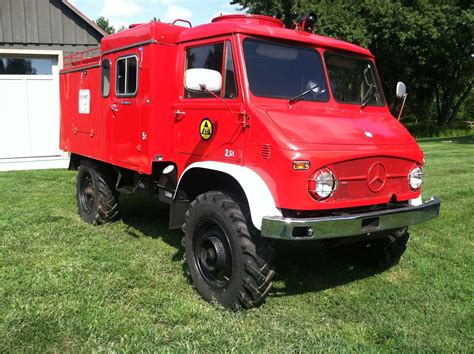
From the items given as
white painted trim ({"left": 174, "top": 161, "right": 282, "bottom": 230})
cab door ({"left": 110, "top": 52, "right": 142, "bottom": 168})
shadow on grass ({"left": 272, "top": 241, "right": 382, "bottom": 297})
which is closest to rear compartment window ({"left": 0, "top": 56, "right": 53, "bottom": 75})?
cab door ({"left": 110, "top": 52, "right": 142, "bottom": 168})

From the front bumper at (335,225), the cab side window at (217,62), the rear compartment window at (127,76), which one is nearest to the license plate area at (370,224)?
the front bumper at (335,225)

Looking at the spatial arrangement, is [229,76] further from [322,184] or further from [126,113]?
[126,113]

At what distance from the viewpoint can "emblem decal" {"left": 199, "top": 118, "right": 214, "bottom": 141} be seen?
4.46m

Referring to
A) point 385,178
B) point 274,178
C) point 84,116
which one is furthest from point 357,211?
point 84,116

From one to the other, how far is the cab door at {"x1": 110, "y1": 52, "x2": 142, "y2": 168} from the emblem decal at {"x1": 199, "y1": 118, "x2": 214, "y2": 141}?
967mm

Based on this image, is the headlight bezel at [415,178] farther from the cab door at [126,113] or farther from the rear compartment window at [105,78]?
the rear compartment window at [105,78]

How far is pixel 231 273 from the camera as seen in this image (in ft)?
13.0

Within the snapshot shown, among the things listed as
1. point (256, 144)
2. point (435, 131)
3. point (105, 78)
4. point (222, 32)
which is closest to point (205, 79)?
point (222, 32)

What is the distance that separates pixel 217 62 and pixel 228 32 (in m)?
0.31

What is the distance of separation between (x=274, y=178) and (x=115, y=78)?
3004mm

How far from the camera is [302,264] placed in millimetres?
5277

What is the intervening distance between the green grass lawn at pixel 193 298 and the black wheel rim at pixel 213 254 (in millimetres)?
233

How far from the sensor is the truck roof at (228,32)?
427 centimetres

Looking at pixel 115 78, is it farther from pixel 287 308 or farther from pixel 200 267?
pixel 287 308
